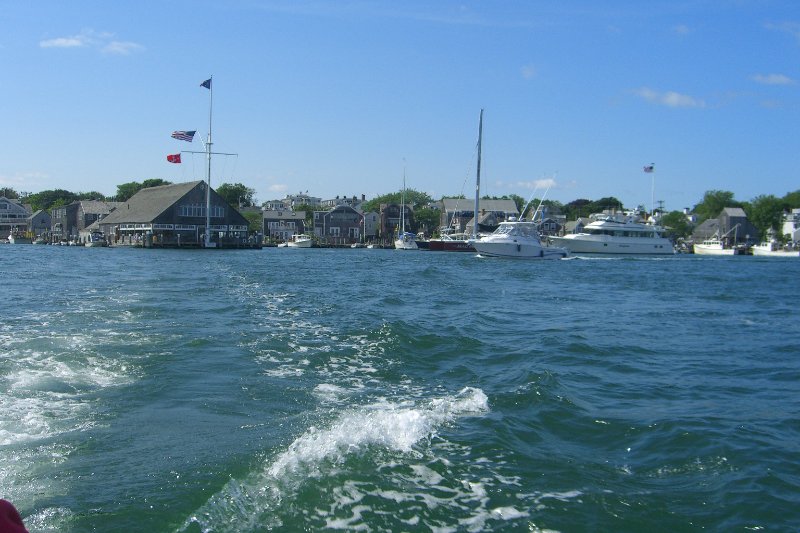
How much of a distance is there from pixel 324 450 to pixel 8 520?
4991 mm

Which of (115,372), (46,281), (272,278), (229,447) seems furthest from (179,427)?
(272,278)

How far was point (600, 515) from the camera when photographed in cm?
575

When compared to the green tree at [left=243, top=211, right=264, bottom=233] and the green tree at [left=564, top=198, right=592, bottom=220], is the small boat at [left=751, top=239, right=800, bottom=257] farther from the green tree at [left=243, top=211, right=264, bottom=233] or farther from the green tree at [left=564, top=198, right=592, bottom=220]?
the green tree at [left=243, top=211, right=264, bottom=233]

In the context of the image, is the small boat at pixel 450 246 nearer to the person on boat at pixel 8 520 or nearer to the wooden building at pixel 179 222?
the wooden building at pixel 179 222

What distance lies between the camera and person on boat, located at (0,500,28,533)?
2037 mm

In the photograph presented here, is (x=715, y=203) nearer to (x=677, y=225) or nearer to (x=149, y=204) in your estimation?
(x=677, y=225)

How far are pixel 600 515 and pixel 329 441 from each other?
2913 millimetres

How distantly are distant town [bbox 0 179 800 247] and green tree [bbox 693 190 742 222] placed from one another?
20 centimetres

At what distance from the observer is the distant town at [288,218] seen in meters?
82.4

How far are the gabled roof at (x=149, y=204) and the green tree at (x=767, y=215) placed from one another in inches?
4067

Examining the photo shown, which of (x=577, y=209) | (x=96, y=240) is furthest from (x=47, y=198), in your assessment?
(x=577, y=209)

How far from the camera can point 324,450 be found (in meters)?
6.94

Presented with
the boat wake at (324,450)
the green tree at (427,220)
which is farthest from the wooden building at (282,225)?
the boat wake at (324,450)

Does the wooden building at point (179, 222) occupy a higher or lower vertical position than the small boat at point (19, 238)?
higher
